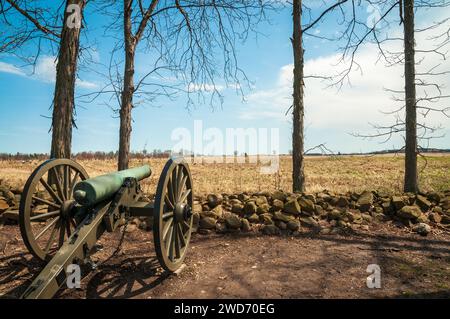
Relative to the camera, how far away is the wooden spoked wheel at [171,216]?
340cm

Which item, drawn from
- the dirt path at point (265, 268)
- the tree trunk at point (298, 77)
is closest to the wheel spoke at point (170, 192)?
the dirt path at point (265, 268)

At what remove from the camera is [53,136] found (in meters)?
6.99

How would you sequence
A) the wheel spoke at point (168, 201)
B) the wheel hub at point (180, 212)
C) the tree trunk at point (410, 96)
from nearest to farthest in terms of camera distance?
the wheel spoke at point (168, 201) < the wheel hub at point (180, 212) < the tree trunk at point (410, 96)

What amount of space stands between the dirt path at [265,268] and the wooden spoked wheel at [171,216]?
0.94 feet

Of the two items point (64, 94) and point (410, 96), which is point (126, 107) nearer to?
point (64, 94)

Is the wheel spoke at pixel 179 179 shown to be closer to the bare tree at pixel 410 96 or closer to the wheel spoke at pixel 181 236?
the wheel spoke at pixel 181 236

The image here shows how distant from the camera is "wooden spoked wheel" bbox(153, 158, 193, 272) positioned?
3.40 m

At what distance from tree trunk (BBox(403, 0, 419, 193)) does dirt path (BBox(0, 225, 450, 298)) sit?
8.36ft

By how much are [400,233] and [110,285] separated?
490 centimetres

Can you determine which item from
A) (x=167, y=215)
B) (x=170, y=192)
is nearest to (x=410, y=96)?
(x=170, y=192)

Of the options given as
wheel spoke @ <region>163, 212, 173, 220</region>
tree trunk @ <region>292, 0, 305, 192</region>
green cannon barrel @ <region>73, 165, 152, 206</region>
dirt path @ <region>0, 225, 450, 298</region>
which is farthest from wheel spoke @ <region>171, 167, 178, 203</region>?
tree trunk @ <region>292, 0, 305, 192</region>

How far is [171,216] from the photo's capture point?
3975mm

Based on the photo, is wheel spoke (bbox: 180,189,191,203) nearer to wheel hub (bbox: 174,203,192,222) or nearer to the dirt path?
wheel hub (bbox: 174,203,192,222)
